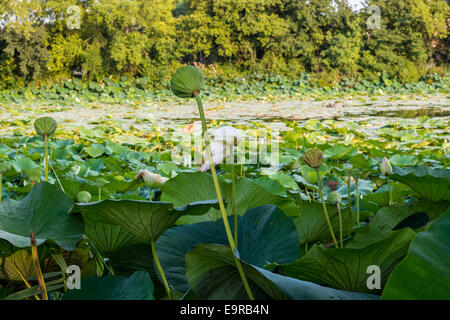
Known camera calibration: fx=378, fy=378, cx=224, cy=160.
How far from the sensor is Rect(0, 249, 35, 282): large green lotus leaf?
0.25m

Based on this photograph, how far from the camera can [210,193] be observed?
319 millimetres

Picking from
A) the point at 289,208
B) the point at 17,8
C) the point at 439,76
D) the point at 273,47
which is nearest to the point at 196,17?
the point at 273,47

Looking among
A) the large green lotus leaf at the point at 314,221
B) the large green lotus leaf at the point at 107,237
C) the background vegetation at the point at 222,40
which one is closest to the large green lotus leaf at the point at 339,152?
the large green lotus leaf at the point at 314,221

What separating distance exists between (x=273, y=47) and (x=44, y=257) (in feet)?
32.0

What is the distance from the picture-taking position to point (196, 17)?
358 inches

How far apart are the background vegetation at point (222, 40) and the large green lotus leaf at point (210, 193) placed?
7.87 metres

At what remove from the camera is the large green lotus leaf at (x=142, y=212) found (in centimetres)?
22

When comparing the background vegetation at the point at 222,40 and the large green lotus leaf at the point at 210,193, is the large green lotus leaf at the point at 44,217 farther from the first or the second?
the background vegetation at the point at 222,40

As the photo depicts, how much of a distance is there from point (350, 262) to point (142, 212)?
0.12 metres

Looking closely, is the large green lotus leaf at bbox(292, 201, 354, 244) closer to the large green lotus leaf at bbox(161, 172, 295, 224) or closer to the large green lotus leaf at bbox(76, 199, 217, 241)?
the large green lotus leaf at bbox(161, 172, 295, 224)

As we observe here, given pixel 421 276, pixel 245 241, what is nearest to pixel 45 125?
pixel 245 241

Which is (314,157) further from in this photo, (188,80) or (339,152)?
(339,152)

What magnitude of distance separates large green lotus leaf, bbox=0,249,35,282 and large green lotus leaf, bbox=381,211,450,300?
216 millimetres
